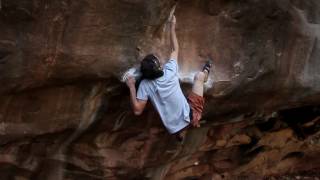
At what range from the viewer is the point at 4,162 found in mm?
4418

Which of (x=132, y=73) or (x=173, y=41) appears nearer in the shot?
(x=132, y=73)

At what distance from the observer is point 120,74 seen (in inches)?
155

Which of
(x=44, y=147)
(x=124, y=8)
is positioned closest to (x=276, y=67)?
(x=124, y=8)

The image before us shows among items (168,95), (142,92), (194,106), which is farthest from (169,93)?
(194,106)

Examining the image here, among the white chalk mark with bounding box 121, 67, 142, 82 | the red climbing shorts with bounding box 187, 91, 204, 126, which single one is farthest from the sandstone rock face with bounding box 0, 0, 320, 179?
the red climbing shorts with bounding box 187, 91, 204, 126

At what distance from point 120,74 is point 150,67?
0.23m

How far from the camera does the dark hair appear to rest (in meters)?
3.81

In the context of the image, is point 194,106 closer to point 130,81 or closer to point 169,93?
point 169,93

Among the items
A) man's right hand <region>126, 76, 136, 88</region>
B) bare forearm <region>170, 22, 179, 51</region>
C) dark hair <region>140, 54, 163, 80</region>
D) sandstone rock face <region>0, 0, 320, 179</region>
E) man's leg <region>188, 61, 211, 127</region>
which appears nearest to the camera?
sandstone rock face <region>0, 0, 320, 179</region>

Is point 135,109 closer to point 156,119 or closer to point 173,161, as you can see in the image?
point 156,119

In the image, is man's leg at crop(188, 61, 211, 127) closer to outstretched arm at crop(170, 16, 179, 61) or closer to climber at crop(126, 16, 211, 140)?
climber at crop(126, 16, 211, 140)

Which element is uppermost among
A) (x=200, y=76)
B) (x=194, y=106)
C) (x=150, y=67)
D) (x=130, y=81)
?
(x=150, y=67)

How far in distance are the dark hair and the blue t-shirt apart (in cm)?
5

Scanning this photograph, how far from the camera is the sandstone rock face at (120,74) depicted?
3.59 meters
